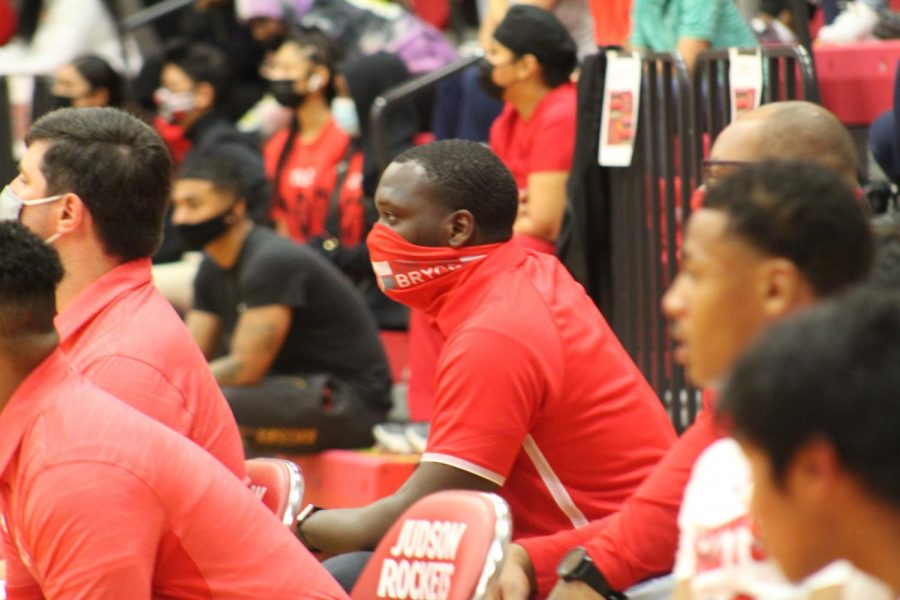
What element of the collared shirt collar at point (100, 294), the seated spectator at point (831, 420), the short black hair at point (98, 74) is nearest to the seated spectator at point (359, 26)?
the short black hair at point (98, 74)

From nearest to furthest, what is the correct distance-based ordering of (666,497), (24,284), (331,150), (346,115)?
(24,284) → (666,497) → (331,150) → (346,115)

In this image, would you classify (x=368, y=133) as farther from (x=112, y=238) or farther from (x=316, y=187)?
(x=112, y=238)

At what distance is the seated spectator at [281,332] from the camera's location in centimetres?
642

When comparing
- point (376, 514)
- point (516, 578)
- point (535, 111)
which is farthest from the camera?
point (535, 111)

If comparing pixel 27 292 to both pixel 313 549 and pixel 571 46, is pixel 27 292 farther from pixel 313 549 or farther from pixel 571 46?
pixel 571 46

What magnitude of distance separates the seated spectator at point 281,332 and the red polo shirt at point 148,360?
2.86m

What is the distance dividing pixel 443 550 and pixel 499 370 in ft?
1.65

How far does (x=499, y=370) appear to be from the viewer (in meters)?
3.36

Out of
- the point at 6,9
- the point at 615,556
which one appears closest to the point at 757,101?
the point at 615,556

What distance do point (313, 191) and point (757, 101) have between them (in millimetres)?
3299

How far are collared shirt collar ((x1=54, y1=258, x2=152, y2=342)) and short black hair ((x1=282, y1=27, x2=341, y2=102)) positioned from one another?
4.68 metres

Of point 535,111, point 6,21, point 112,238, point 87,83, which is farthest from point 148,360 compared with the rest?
point 6,21

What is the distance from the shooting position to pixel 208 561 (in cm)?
285

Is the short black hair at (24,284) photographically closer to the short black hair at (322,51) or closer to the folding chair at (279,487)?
the folding chair at (279,487)
